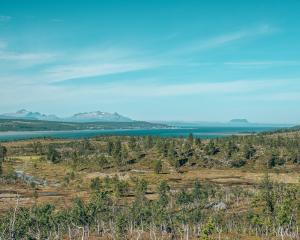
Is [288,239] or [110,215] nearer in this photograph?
[288,239]

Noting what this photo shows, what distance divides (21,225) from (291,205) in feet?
288

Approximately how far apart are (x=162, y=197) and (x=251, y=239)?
53.4 meters

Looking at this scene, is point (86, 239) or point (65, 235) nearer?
point (86, 239)

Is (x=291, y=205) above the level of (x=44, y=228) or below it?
above

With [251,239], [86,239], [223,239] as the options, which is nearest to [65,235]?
[86,239]

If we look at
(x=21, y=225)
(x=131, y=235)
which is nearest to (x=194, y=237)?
(x=131, y=235)

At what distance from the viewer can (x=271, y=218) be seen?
150 m

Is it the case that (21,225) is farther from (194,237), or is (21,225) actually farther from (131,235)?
(194,237)

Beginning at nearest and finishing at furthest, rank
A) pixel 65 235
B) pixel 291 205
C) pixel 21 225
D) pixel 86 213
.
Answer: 1. pixel 21 225
2. pixel 291 205
3. pixel 86 213
4. pixel 65 235

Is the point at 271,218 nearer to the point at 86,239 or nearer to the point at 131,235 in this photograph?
the point at 131,235

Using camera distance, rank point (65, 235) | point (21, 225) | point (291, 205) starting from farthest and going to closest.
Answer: point (65, 235), point (291, 205), point (21, 225)

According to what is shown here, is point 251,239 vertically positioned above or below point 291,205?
below

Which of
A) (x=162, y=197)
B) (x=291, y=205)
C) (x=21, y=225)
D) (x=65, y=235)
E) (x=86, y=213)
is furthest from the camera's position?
(x=162, y=197)

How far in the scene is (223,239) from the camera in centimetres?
14888
